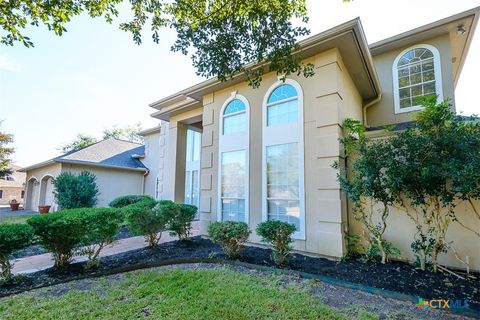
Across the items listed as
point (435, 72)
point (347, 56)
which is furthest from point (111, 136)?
point (435, 72)

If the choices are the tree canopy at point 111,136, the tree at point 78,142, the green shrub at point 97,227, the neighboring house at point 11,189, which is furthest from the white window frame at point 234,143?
the neighboring house at point 11,189

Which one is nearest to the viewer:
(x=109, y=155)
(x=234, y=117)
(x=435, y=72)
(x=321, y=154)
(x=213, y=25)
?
(x=213, y=25)

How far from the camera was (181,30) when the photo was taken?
427 cm

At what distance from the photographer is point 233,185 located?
22.3 feet

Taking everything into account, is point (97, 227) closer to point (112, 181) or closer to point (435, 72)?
point (435, 72)

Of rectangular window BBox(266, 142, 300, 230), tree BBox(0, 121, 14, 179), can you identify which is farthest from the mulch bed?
tree BBox(0, 121, 14, 179)

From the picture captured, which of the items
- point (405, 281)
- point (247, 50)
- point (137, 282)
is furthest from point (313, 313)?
point (247, 50)

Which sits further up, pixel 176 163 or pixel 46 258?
pixel 176 163

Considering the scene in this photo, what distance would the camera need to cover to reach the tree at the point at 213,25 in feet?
13.4

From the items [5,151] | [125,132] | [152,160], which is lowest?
[152,160]

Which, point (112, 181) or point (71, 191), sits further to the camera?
point (112, 181)

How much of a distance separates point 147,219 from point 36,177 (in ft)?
53.4

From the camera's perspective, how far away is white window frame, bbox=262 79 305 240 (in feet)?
17.9

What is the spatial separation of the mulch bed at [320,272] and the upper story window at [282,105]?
343 centimetres
